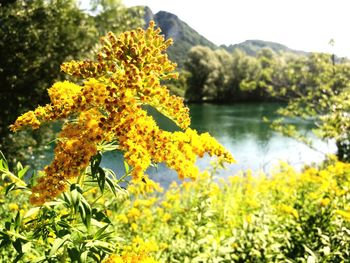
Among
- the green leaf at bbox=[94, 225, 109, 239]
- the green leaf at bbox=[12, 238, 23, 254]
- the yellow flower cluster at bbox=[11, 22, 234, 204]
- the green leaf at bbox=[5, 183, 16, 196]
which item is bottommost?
the green leaf at bbox=[12, 238, 23, 254]

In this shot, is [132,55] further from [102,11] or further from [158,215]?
[102,11]

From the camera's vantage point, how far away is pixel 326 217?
4398mm

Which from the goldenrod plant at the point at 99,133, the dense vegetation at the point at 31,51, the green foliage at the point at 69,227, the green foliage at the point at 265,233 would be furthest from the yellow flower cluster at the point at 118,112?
the dense vegetation at the point at 31,51

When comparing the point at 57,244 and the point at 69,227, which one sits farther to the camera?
the point at 69,227

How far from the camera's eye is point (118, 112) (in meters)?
1.97

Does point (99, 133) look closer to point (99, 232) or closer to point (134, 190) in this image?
point (99, 232)

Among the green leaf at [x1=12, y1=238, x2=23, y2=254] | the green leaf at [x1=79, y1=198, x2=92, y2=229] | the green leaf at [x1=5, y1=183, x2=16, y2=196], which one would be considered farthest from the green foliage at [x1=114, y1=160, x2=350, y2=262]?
the green leaf at [x1=5, y1=183, x2=16, y2=196]

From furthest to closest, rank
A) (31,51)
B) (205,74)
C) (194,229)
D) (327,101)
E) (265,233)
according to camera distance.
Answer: (205,74), (327,101), (31,51), (194,229), (265,233)

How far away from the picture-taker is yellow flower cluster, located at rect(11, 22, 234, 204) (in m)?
1.93

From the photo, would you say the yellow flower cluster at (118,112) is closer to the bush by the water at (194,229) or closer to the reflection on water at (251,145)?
the bush by the water at (194,229)

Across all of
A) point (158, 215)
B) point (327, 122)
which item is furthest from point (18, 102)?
point (327, 122)

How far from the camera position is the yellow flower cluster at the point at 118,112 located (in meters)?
1.93

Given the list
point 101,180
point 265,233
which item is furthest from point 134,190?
point 101,180

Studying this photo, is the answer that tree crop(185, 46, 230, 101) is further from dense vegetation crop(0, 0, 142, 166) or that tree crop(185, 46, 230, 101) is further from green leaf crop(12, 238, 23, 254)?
green leaf crop(12, 238, 23, 254)
